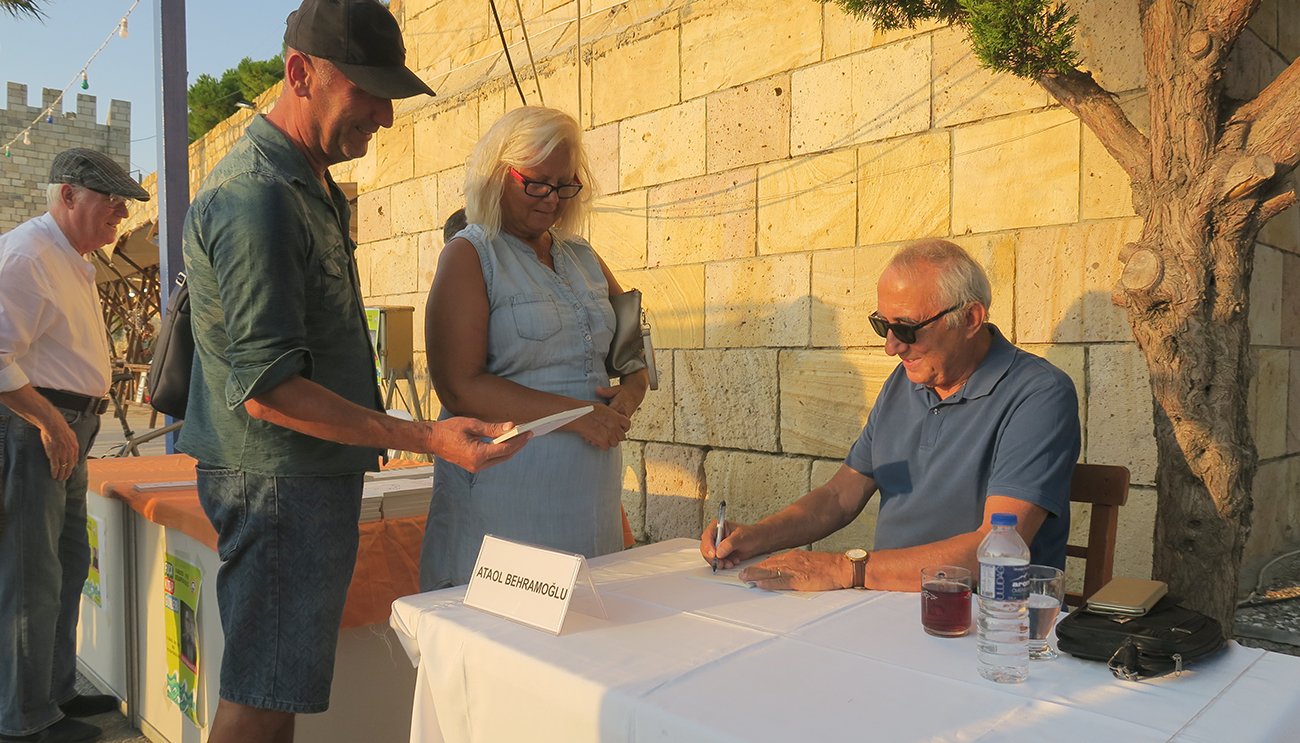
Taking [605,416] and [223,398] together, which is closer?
[223,398]

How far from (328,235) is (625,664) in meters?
1.11

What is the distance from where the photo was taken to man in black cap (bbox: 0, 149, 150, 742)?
280 centimetres

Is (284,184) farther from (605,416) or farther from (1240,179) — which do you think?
(1240,179)

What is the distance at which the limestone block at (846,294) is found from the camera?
3.69 meters

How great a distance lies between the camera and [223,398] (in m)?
1.76

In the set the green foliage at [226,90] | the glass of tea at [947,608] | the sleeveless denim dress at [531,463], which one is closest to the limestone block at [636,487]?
the sleeveless denim dress at [531,463]

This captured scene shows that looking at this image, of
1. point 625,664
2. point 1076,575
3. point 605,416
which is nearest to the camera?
point 625,664

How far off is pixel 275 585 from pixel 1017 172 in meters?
2.91

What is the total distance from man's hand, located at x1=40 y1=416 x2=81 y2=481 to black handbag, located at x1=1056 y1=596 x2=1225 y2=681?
9.88ft

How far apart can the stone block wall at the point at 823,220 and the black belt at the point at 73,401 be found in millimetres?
1947

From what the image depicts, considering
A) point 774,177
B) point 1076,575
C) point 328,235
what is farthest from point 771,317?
point 328,235

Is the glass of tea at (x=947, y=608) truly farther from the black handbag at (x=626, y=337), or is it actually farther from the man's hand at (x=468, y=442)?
the black handbag at (x=626, y=337)

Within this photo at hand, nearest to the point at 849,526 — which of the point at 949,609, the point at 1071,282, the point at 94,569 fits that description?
the point at 1071,282

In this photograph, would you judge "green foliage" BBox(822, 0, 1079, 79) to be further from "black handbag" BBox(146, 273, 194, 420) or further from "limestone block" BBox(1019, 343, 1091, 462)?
"black handbag" BBox(146, 273, 194, 420)
